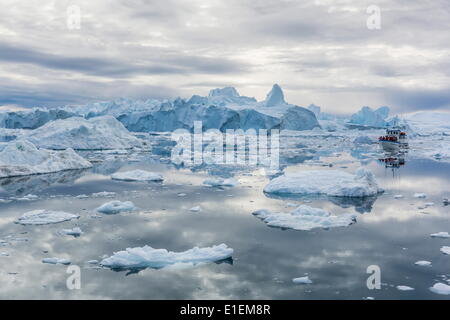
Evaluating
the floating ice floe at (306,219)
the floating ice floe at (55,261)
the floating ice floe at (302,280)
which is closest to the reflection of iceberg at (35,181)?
the floating ice floe at (55,261)

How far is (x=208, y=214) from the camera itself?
11484 mm

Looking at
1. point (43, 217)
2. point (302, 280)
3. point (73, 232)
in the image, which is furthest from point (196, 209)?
point (302, 280)

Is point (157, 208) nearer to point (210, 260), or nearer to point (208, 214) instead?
point (208, 214)

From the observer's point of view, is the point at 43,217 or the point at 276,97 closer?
the point at 43,217

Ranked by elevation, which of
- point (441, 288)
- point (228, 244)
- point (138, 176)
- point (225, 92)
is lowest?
point (441, 288)

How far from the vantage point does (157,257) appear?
24.8 ft

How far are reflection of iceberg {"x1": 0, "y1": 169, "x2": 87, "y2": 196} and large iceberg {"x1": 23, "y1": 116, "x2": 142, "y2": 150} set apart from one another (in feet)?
45.4

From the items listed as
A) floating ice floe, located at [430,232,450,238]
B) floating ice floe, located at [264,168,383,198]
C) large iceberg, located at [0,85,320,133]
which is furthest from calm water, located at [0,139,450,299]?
large iceberg, located at [0,85,320,133]

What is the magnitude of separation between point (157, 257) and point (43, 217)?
15.1 ft

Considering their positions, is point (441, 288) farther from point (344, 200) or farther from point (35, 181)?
point (35, 181)

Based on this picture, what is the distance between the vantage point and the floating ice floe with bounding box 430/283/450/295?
641cm

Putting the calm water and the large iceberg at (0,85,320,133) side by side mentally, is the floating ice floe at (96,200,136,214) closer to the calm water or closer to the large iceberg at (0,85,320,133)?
the calm water

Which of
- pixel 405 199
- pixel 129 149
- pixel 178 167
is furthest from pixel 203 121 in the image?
pixel 405 199

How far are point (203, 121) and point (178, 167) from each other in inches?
1336
